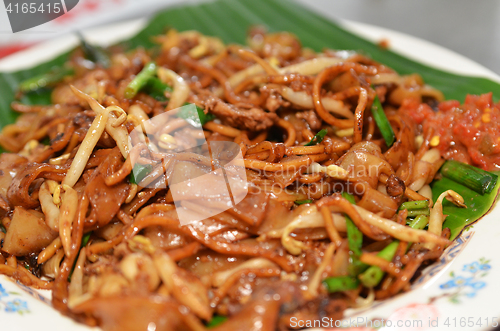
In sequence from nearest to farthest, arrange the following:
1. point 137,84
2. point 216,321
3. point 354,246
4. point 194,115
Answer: point 216,321 < point 354,246 < point 194,115 < point 137,84

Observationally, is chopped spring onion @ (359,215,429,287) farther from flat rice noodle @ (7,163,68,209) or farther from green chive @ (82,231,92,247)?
flat rice noodle @ (7,163,68,209)

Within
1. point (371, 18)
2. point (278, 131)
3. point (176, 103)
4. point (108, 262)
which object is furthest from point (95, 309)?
point (371, 18)

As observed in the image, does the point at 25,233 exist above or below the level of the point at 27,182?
below

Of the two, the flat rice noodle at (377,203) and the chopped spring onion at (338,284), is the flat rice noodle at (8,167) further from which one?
the flat rice noodle at (377,203)

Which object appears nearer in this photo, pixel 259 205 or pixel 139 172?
pixel 259 205

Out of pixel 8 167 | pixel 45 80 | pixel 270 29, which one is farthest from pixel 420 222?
pixel 45 80

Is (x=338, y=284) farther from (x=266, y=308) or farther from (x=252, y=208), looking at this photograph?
(x=252, y=208)

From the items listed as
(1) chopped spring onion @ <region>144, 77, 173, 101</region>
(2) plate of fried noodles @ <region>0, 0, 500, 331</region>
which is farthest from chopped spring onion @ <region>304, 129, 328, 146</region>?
(1) chopped spring onion @ <region>144, 77, 173, 101</region>
